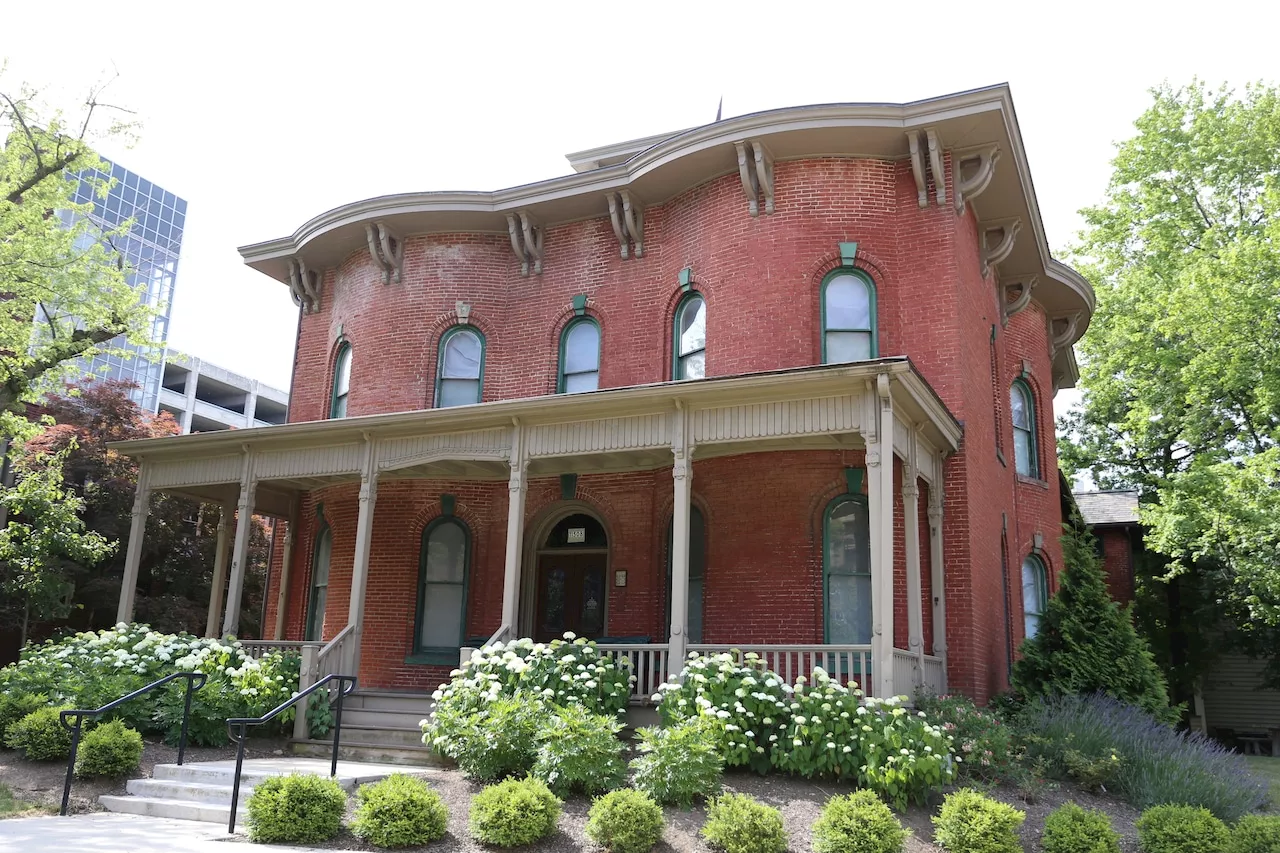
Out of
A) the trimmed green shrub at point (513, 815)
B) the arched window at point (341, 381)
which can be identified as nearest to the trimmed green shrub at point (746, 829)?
the trimmed green shrub at point (513, 815)

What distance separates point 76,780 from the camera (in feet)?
34.7

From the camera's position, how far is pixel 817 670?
10398 mm

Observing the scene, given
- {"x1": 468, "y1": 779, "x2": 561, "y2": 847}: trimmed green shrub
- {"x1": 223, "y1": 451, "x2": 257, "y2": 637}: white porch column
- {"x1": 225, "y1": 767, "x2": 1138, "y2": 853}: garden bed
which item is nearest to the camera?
{"x1": 468, "y1": 779, "x2": 561, "y2": 847}: trimmed green shrub

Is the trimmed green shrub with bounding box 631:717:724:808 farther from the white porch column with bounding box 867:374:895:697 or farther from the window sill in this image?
the window sill

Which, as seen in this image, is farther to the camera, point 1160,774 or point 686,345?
point 686,345

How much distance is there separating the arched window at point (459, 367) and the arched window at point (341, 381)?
2039mm

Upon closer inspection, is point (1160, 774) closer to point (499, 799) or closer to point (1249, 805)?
point (1249, 805)

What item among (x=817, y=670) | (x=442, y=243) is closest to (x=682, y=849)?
(x=817, y=670)

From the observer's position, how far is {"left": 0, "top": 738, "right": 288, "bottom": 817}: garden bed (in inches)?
395

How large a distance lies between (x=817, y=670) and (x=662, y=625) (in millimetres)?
4897

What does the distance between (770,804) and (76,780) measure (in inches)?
276

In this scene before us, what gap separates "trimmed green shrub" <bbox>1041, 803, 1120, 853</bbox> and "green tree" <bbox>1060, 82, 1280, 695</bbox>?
11642mm

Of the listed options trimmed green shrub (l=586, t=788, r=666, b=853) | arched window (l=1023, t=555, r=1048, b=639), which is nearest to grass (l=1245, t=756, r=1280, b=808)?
arched window (l=1023, t=555, r=1048, b=639)

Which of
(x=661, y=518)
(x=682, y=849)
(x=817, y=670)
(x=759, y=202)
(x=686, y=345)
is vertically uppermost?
(x=759, y=202)
